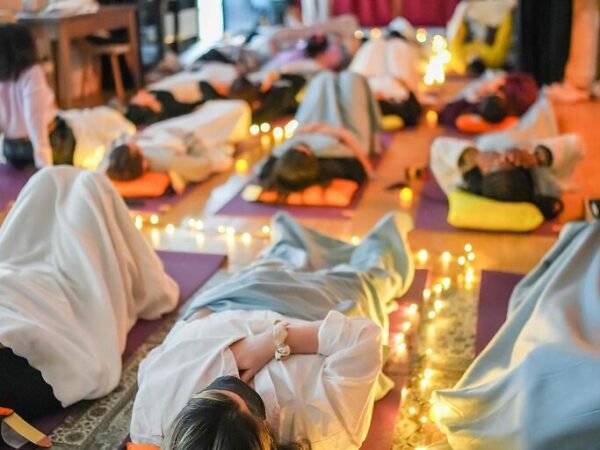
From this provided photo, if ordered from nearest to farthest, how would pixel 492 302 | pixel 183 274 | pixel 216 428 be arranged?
pixel 216 428, pixel 492 302, pixel 183 274

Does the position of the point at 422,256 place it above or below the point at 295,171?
below

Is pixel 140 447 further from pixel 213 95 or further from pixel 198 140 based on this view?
pixel 213 95

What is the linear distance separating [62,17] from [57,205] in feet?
10.4

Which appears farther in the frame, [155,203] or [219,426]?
[155,203]

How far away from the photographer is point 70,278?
2092mm

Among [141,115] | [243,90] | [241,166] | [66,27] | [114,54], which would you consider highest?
[66,27]

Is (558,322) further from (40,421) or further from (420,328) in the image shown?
(40,421)

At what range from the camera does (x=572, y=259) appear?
1.88 meters

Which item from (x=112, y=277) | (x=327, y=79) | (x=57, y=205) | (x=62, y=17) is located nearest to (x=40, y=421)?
(x=112, y=277)

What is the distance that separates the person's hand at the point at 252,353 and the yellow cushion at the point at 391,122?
3195 mm

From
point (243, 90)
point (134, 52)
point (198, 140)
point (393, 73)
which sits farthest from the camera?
point (134, 52)

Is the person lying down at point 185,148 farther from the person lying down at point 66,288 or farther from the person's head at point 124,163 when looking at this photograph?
the person lying down at point 66,288

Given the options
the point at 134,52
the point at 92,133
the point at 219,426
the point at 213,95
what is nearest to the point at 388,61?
the point at 213,95

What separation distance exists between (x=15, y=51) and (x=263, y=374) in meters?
2.59
